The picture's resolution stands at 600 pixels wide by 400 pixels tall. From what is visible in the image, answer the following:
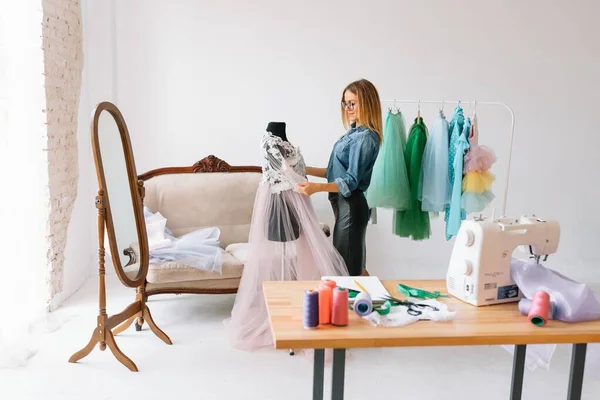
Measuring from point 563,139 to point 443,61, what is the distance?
1.36 m

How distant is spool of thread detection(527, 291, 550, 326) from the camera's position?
1799mm

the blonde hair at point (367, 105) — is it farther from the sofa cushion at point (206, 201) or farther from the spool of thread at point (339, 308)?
the spool of thread at point (339, 308)

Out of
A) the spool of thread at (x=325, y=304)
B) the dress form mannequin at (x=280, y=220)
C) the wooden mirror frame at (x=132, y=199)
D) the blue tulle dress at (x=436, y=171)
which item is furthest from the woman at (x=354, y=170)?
the spool of thread at (x=325, y=304)

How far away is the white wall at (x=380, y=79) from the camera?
4469 millimetres

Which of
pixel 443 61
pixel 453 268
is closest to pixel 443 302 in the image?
pixel 453 268

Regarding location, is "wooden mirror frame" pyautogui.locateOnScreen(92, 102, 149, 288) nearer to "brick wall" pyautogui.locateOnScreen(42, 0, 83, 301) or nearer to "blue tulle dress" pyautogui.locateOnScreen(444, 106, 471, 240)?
"brick wall" pyautogui.locateOnScreen(42, 0, 83, 301)

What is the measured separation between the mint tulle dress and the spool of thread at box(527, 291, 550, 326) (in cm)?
193

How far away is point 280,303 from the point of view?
1.95 m

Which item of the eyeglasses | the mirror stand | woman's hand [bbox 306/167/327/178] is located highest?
the eyeglasses

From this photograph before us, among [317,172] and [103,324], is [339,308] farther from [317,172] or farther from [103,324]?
[317,172]

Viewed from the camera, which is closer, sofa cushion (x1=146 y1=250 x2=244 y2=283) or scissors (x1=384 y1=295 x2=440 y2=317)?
scissors (x1=384 y1=295 x2=440 y2=317)

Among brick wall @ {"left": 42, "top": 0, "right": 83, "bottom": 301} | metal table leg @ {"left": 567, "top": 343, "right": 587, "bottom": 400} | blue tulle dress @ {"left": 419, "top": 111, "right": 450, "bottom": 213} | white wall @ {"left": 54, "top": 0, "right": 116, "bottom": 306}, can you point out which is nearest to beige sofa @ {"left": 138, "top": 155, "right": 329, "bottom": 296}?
brick wall @ {"left": 42, "top": 0, "right": 83, "bottom": 301}

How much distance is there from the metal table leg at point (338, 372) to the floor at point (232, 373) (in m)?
0.92

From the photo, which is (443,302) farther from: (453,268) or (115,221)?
(115,221)
